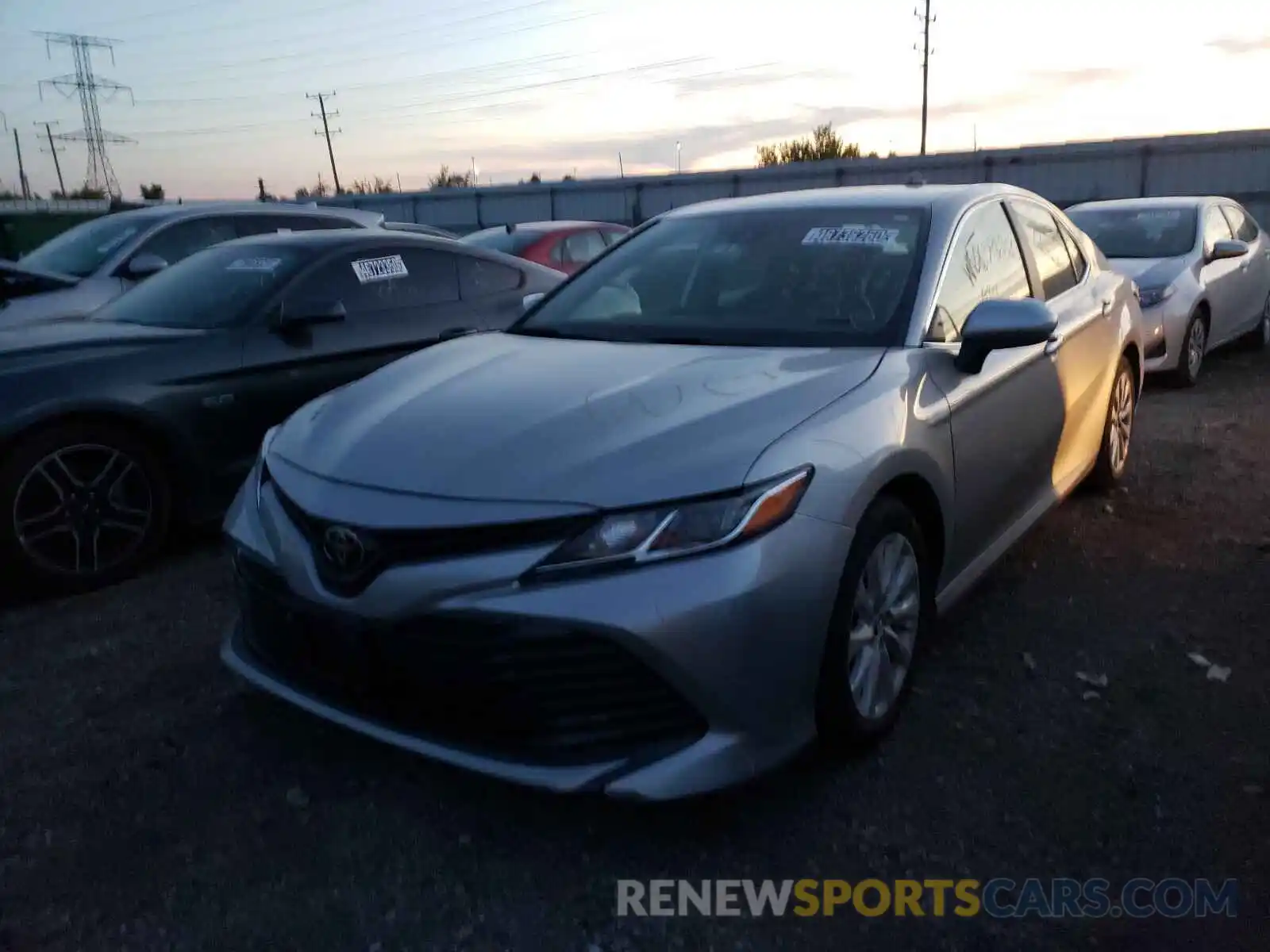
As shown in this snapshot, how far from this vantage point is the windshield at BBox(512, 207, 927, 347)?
317 centimetres

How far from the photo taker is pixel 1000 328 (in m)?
3.00

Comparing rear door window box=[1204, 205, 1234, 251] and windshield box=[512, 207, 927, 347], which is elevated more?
windshield box=[512, 207, 927, 347]

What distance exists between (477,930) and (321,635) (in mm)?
763

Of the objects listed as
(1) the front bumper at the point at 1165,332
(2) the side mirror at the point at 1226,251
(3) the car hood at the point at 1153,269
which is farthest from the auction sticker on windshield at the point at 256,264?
(2) the side mirror at the point at 1226,251

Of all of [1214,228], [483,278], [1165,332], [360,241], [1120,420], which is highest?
[360,241]

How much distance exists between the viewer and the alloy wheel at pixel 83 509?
3953 mm

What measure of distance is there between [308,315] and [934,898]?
143 inches

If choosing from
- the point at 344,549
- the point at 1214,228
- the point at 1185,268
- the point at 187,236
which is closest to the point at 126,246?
the point at 187,236

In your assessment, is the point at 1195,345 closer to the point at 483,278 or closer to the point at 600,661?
the point at 483,278

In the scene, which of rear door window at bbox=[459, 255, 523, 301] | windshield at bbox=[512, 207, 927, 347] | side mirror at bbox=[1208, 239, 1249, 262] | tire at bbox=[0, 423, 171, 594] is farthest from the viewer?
side mirror at bbox=[1208, 239, 1249, 262]

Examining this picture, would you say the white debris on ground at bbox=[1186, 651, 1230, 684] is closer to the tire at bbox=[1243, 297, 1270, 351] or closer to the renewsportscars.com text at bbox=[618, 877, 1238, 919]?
the renewsportscars.com text at bbox=[618, 877, 1238, 919]

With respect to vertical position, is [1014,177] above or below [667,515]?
below

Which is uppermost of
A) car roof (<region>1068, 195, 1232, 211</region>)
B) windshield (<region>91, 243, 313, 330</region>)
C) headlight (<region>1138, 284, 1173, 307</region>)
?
windshield (<region>91, 243, 313, 330</region>)

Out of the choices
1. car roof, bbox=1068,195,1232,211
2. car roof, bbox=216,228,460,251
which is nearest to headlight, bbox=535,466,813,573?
car roof, bbox=216,228,460,251
